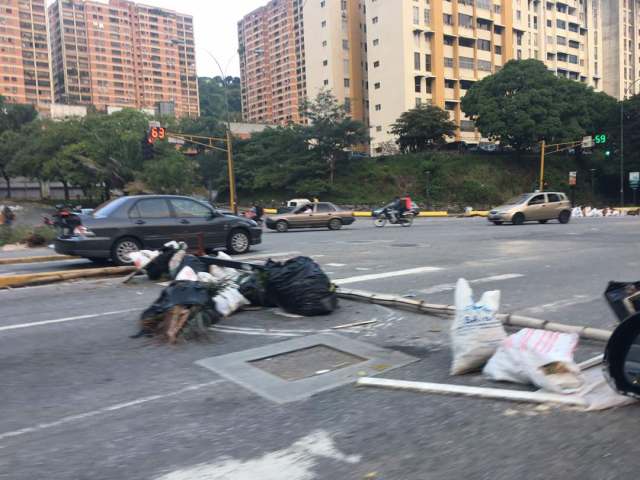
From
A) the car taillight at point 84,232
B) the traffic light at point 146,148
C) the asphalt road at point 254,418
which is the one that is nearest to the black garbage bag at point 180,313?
the asphalt road at point 254,418

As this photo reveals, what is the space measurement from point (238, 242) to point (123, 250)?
123 inches

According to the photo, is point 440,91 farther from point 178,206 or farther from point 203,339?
point 203,339

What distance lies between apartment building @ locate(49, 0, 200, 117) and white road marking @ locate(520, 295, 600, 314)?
133928 mm

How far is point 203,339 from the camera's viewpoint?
5.47m

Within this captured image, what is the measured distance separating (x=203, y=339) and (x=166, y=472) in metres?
2.64

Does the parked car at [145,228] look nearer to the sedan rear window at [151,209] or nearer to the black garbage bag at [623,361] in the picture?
the sedan rear window at [151,209]

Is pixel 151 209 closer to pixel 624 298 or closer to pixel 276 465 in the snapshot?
pixel 276 465

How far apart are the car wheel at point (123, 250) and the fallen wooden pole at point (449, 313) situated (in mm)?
5607

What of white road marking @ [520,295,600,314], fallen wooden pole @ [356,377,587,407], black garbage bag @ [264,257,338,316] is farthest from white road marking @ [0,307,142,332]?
white road marking @ [520,295,600,314]

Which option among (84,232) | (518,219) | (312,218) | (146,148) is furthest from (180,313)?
(146,148)

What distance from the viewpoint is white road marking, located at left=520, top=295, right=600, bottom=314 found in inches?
259

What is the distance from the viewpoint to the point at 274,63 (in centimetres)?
13800

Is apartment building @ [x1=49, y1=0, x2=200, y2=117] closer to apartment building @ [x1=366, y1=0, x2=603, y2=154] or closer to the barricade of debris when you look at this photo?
apartment building @ [x1=366, y1=0, x2=603, y2=154]

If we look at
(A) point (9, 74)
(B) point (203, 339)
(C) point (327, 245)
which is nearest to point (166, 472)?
(B) point (203, 339)
